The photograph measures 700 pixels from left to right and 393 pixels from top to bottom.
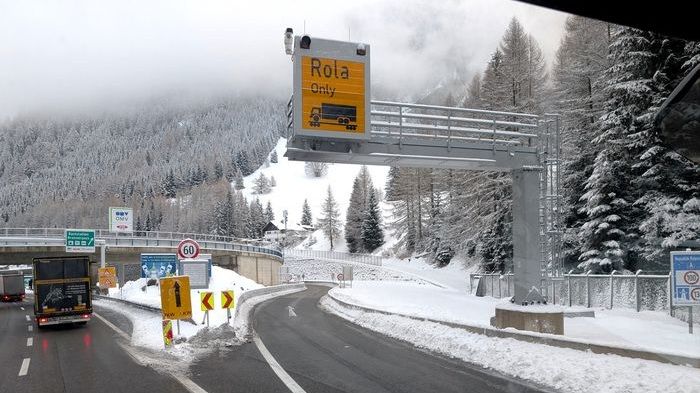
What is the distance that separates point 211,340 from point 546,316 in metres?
9.41

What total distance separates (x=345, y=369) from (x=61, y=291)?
1776 centimetres

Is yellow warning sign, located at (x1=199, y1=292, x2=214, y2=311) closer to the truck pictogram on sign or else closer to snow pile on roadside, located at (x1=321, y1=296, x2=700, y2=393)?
snow pile on roadside, located at (x1=321, y1=296, x2=700, y2=393)

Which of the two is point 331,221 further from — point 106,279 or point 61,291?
point 61,291

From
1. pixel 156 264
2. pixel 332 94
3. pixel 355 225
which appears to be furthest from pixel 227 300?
pixel 355 225

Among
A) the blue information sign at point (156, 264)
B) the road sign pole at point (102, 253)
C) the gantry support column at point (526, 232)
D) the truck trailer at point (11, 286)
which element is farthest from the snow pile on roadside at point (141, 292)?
the gantry support column at point (526, 232)

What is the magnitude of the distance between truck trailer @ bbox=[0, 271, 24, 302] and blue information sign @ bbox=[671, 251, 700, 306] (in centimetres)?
5634

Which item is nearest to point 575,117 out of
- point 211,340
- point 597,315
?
point 597,315

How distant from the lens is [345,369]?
39.0 feet

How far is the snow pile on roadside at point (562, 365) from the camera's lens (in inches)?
338

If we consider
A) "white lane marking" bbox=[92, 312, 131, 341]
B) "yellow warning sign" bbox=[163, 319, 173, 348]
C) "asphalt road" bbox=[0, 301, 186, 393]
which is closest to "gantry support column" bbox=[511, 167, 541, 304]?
"yellow warning sign" bbox=[163, 319, 173, 348]

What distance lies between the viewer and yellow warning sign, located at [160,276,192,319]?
16750 millimetres

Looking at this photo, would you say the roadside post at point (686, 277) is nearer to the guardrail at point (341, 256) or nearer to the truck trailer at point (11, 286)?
the truck trailer at point (11, 286)

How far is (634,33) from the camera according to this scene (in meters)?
25.8

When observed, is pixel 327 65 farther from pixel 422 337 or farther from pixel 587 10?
pixel 587 10
